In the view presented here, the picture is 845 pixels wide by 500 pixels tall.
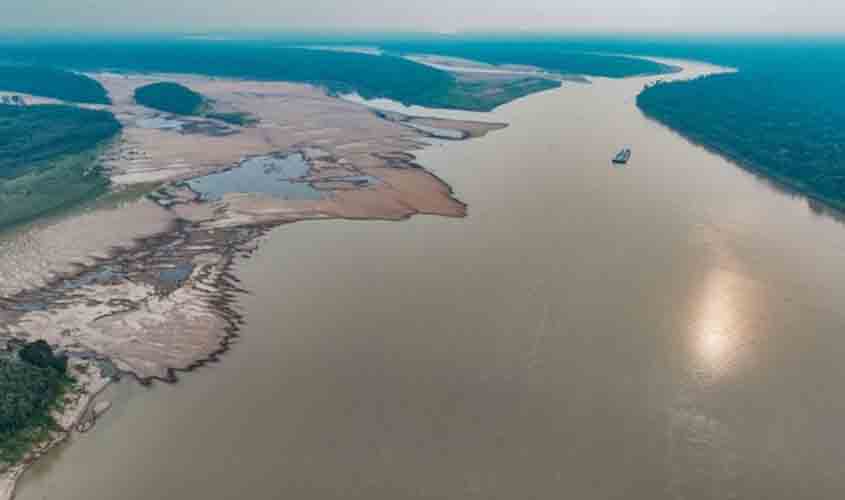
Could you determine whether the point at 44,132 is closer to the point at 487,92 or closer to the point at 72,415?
the point at 72,415

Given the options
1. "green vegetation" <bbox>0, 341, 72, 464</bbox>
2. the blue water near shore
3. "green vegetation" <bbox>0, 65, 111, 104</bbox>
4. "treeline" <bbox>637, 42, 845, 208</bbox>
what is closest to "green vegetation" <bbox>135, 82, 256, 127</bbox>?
"green vegetation" <bbox>0, 65, 111, 104</bbox>

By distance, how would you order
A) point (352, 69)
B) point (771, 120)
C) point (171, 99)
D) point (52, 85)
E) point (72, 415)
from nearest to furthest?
point (72, 415) < point (771, 120) < point (171, 99) < point (52, 85) < point (352, 69)

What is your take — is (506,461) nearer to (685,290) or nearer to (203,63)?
(685,290)

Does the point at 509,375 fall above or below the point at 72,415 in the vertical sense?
above

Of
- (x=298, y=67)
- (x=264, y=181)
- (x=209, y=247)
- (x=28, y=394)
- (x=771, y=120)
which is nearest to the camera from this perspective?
(x=28, y=394)

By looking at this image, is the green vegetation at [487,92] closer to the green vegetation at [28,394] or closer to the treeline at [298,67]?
the treeline at [298,67]

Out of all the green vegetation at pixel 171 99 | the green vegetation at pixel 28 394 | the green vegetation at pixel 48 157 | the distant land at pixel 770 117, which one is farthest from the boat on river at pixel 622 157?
the green vegetation at pixel 171 99

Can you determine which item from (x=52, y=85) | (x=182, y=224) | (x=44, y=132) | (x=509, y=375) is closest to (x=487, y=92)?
(x=44, y=132)
